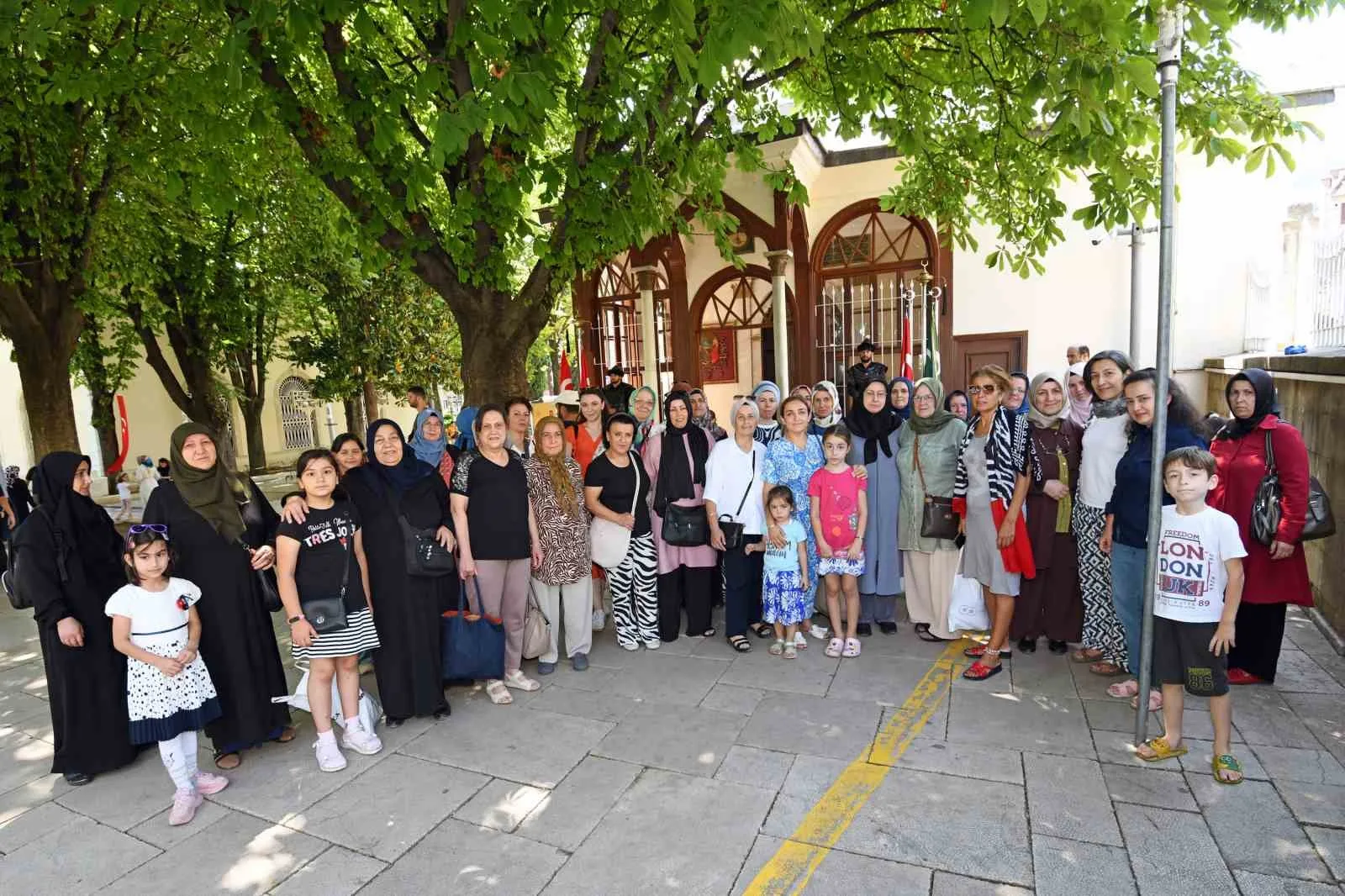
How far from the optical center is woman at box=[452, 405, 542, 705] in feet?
14.1

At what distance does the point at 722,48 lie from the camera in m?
2.97

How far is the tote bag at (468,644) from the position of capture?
429cm

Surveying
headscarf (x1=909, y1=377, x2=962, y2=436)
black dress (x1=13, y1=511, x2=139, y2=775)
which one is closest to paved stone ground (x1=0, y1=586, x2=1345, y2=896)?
black dress (x1=13, y1=511, x2=139, y2=775)

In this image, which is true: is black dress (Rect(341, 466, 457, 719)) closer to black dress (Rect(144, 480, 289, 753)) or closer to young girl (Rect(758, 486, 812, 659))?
black dress (Rect(144, 480, 289, 753))

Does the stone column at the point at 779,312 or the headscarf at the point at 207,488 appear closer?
the headscarf at the point at 207,488

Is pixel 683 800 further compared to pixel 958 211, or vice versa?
pixel 958 211

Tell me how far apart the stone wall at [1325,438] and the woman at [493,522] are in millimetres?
5350

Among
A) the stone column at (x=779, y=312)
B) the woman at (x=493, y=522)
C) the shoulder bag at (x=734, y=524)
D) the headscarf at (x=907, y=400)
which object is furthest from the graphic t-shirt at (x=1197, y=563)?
the stone column at (x=779, y=312)

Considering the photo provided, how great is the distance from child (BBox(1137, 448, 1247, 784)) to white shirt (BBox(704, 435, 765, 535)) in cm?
239

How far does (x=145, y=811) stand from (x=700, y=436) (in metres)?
3.79

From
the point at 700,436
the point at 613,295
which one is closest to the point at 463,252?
the point at 700,436

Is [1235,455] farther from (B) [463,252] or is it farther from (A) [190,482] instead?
(A) [190,482]

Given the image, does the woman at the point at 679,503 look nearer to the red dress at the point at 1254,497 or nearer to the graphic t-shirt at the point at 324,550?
the graphic t-shirt at the point at 324,550

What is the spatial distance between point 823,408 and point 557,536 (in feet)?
7.01
